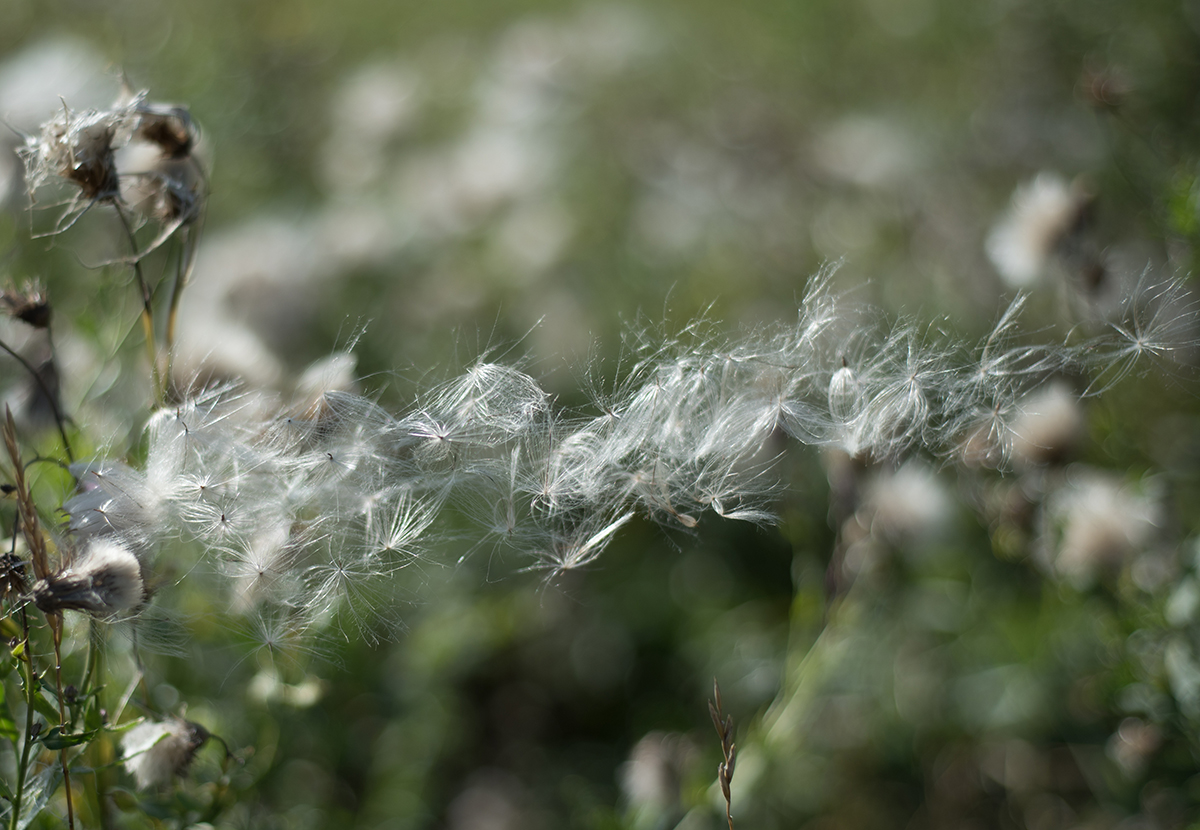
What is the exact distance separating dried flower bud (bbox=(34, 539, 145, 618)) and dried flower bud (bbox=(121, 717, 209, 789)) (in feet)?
0.74

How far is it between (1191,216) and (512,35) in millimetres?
3736

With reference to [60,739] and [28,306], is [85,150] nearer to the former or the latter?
[28,306]

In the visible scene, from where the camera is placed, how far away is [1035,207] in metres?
2.04

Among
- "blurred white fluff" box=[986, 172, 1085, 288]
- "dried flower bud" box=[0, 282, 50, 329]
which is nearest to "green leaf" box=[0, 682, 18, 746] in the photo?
"dried flower bud" box=[0, 282, 50, 329]

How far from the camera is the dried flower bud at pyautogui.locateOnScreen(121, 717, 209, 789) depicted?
4.10 ft

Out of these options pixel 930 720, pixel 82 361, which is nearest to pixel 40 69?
pixel 82 361

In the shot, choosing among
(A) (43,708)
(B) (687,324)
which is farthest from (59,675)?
(B) (687,324)

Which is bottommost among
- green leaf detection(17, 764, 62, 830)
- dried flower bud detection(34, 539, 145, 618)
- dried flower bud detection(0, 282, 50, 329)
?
green leaf detection(17, 764, 62, 830)

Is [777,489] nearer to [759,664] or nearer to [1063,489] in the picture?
[1063,489]

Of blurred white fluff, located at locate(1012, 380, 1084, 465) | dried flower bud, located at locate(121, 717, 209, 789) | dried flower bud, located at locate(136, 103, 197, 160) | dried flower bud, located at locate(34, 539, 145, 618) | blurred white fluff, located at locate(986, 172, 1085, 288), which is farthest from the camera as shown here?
blurred white fluff, located at locate(986, 172, 1085, 288)

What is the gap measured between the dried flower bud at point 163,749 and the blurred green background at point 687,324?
53 millimetres

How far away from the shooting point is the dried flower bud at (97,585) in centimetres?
106

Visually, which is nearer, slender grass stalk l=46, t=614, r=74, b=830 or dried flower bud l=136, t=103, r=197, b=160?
slender grass stalk l=46, t=614, r=74, b=830

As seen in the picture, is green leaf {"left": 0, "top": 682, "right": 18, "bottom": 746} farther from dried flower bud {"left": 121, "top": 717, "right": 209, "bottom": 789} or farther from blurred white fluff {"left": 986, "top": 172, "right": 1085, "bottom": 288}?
blurred white fluff {"left": 986, "top": 172, "right": 1085, "bottom": 288}
